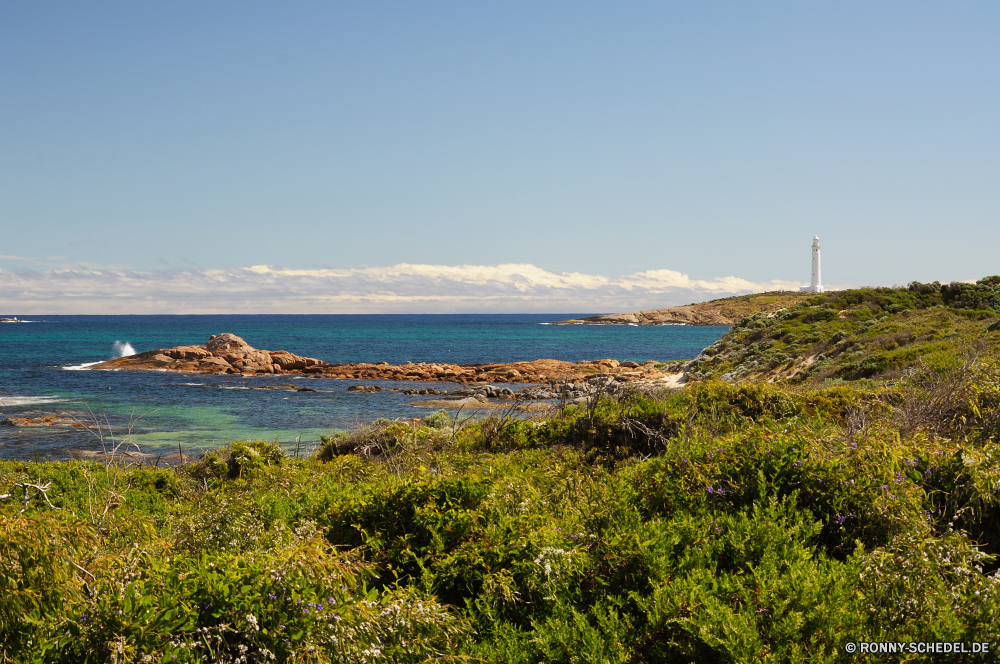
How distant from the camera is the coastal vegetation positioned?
10.2 ft

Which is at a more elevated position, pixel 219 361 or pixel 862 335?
pixel 862 335

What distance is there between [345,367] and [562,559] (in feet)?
146

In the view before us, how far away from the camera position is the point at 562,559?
4758 millimetres

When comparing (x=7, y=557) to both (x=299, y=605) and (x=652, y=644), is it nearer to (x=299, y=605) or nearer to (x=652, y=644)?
(x=299, y=605)

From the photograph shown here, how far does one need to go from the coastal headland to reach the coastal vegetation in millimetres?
33597

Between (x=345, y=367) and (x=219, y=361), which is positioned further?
(x=219, y=361)

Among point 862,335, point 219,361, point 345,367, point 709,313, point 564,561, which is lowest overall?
point 345,367

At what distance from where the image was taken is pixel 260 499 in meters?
7.26

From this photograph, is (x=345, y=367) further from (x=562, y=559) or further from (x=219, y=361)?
(x=562, y=559)

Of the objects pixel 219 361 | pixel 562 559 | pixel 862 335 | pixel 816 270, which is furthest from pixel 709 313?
pixel 562 559

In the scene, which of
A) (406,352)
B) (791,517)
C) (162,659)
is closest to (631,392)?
(791,517)

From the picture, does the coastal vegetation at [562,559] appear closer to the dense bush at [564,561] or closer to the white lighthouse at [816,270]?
the dense bush at [564,561]

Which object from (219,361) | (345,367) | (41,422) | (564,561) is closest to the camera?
(564,561)

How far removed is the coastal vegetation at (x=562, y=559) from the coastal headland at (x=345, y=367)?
110ft
